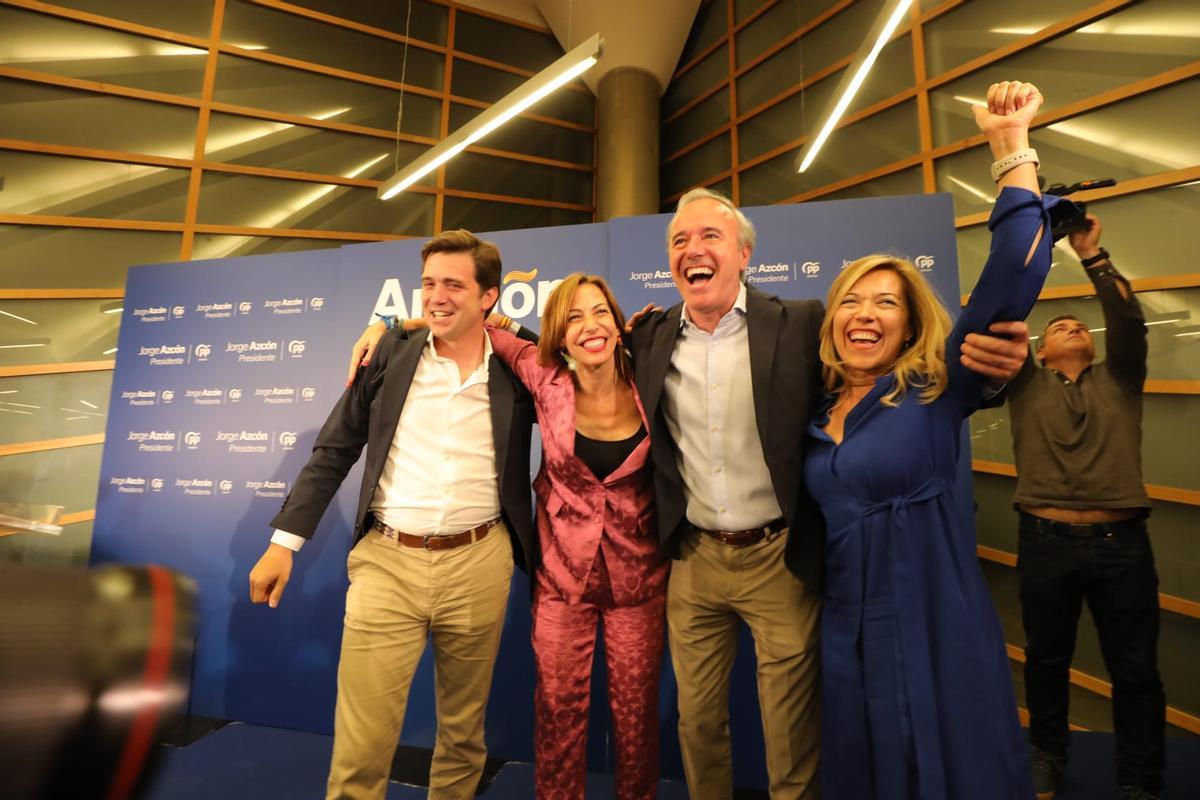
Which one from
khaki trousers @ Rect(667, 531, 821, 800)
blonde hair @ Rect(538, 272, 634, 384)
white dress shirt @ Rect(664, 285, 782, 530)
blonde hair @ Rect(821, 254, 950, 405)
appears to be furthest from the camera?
blonde hair @ Rect(538, 272, 634, 384)

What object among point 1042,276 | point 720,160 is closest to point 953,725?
point 1042,276

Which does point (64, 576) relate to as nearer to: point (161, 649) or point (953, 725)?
point (161, 649)

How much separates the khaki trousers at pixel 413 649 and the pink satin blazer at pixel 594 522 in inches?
9.6

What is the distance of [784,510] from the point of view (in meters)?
1.56

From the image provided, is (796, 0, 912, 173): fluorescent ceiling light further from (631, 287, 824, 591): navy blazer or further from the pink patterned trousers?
the pink patterned trousers

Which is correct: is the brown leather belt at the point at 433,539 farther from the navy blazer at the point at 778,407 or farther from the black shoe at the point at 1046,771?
the black shoe at the point at 1046,771

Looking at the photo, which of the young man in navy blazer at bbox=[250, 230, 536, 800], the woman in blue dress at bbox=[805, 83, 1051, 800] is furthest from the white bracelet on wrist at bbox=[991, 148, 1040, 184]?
the young man in navy blazer at bbox=[250, 230, 536, 800]

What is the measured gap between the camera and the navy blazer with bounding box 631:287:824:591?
5.16ft

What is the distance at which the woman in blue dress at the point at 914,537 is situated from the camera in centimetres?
127

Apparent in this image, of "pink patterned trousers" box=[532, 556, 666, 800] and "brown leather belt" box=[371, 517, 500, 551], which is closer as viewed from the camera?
"pink patterned trousers" box=[532, 556, 666, 800]

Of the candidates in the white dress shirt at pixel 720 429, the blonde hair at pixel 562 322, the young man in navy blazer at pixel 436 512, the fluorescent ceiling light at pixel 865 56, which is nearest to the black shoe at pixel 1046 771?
the white dress shirt at pixel 720 429

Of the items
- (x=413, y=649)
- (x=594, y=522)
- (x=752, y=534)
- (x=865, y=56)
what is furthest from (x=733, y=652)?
(x=865, y=56)

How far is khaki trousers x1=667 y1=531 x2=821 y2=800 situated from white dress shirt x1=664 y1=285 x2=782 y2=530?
0.33ft

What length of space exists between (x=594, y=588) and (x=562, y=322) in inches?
33.1
